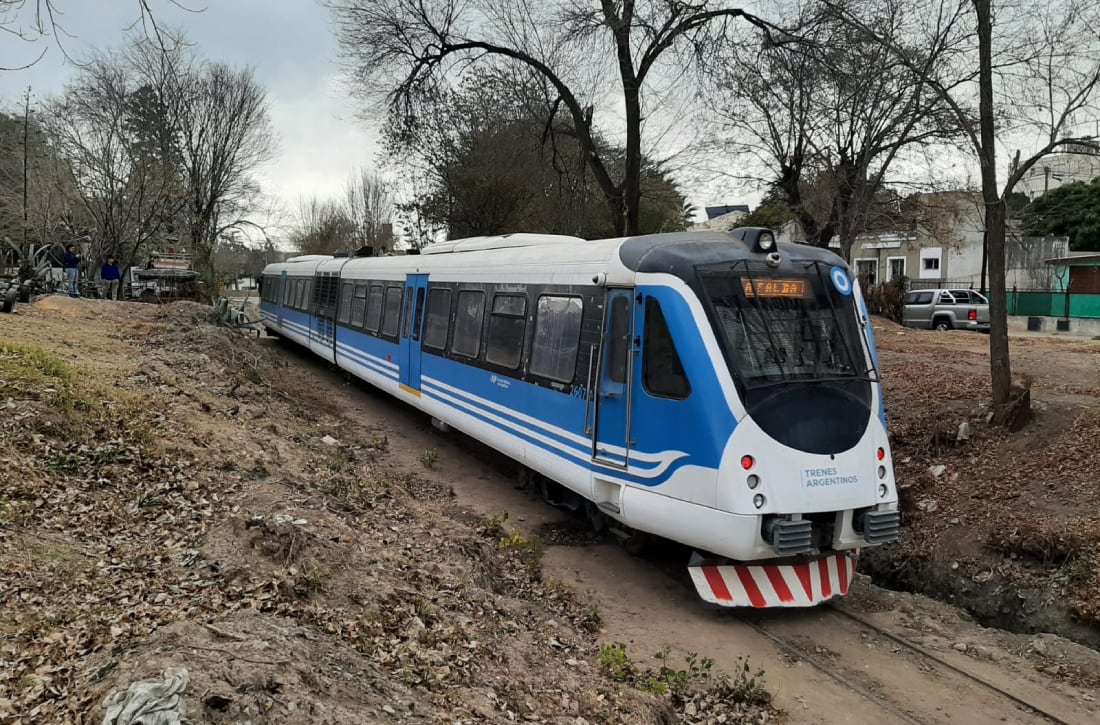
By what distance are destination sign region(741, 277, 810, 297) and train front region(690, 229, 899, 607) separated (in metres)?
0.01

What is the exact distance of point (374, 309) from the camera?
15352 millimetres

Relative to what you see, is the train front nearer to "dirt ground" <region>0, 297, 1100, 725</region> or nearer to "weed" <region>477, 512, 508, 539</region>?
"dirt ground" <region>0, 297, 1100, 725</region>

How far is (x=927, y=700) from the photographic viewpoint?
5.68m

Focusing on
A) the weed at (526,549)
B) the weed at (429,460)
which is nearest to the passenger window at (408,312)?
the weed at (429,460)

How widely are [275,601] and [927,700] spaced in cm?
441

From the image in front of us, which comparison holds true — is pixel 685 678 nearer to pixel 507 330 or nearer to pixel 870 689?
pixel 870 689

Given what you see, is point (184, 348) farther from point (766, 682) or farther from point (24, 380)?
point (766, 682)

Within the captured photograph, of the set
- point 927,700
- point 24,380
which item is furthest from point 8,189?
point 927,700

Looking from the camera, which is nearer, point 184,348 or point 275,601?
point 275,601

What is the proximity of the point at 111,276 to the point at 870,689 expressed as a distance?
2481 cm

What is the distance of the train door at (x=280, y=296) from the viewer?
24.3 meters

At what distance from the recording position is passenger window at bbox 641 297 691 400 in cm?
675

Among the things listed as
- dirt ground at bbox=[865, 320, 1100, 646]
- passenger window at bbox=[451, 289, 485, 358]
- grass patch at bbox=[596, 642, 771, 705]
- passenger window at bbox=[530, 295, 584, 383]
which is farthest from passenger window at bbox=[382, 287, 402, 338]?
grass patch at bbox=[596, 642, 771, 705]

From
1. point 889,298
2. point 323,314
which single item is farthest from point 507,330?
point 889,298
